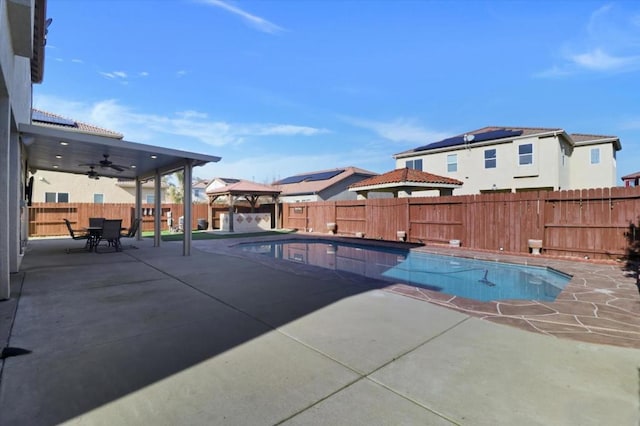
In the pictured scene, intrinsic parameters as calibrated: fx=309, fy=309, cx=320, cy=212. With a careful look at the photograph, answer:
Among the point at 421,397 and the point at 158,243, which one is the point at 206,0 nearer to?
the point at 158,243

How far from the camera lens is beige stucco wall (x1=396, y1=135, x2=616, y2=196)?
18.1 m

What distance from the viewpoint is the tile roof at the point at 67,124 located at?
19133 mm

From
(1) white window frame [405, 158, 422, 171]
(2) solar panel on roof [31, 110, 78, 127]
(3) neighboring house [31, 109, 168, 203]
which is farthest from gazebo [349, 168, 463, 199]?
(2) solar panel on roof [31, 110, 78, 127]

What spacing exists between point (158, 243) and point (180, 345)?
33.5 ft

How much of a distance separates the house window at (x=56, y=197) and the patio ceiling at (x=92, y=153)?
30.6 feet

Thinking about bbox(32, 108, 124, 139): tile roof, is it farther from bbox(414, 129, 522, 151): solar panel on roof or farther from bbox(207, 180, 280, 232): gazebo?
bbox(414, 129, 522, 151): solar panel on roof

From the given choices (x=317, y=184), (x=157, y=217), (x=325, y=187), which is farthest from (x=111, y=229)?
(x=317, y=184)

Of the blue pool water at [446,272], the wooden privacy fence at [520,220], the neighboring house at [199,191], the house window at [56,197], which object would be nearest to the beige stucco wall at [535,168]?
the wooden privacy fence at [520,220]

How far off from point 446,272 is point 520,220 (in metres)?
4.25

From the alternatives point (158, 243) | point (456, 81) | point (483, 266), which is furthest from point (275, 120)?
point (483, 266)

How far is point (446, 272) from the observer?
29.1 feet

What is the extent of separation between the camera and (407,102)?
69.3 ft

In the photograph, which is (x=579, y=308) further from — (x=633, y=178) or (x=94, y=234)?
(x=633, y=178)

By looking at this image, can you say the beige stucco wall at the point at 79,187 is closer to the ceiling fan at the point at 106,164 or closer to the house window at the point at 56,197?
the house window at the point at 56,197
